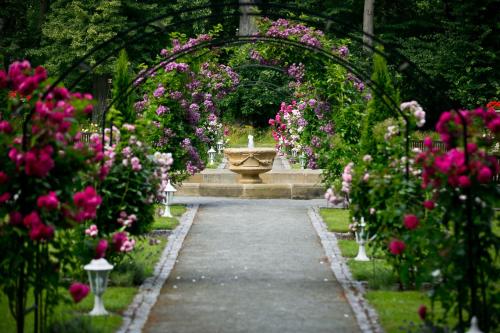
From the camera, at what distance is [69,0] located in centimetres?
4034

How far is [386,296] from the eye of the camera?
31.0 ft

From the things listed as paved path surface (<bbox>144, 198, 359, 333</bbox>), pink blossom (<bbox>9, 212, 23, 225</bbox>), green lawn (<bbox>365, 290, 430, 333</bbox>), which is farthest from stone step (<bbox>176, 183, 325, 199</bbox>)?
pink blossom (<bbox>9, 212, 23, 225</bbox>)

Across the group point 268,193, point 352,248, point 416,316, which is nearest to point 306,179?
point 268,193

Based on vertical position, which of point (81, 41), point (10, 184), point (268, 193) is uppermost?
point (81, 41)

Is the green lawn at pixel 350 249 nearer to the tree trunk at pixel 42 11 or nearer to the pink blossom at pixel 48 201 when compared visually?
the pink blossom at pixel 48 201

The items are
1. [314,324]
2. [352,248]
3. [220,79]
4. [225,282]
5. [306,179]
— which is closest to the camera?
[314,324]

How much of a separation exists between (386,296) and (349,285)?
2.62ft

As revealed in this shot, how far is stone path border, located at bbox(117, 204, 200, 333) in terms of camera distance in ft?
26.9

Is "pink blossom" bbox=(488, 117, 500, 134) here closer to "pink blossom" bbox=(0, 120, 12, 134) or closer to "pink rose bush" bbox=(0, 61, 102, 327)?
"pink rose bush" bbox=(0, 61, 102, 327)

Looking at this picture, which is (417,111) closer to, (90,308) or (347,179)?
(347,179)

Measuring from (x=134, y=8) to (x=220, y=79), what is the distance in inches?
828

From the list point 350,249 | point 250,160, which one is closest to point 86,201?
point 350,249

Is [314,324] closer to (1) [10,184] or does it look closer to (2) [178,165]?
(1) [10,184]

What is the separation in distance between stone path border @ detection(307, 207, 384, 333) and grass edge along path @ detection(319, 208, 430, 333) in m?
0.06
